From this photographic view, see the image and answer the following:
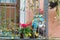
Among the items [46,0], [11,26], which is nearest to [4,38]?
[11,26]

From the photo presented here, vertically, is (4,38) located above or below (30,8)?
below

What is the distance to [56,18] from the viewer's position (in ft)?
16.7

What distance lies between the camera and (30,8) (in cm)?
507

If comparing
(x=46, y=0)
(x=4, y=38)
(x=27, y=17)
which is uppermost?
(x=46, y=0)

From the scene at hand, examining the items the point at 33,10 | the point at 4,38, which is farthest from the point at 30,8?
the point at 4,38

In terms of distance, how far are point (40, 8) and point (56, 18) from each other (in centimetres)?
43

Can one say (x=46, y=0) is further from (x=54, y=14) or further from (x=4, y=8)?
(x=4, y=8)

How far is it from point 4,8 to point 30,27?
31.8 inches

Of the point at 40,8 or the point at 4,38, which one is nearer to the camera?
the point at 4,38

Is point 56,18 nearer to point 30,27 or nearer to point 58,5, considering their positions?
point 58,5

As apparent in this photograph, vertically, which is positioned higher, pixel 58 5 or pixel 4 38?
pixel 58 5

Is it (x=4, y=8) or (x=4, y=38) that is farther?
(x=4, y=8)

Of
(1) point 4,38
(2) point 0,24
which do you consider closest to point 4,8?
(2) point 0,24

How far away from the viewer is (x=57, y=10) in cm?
507
